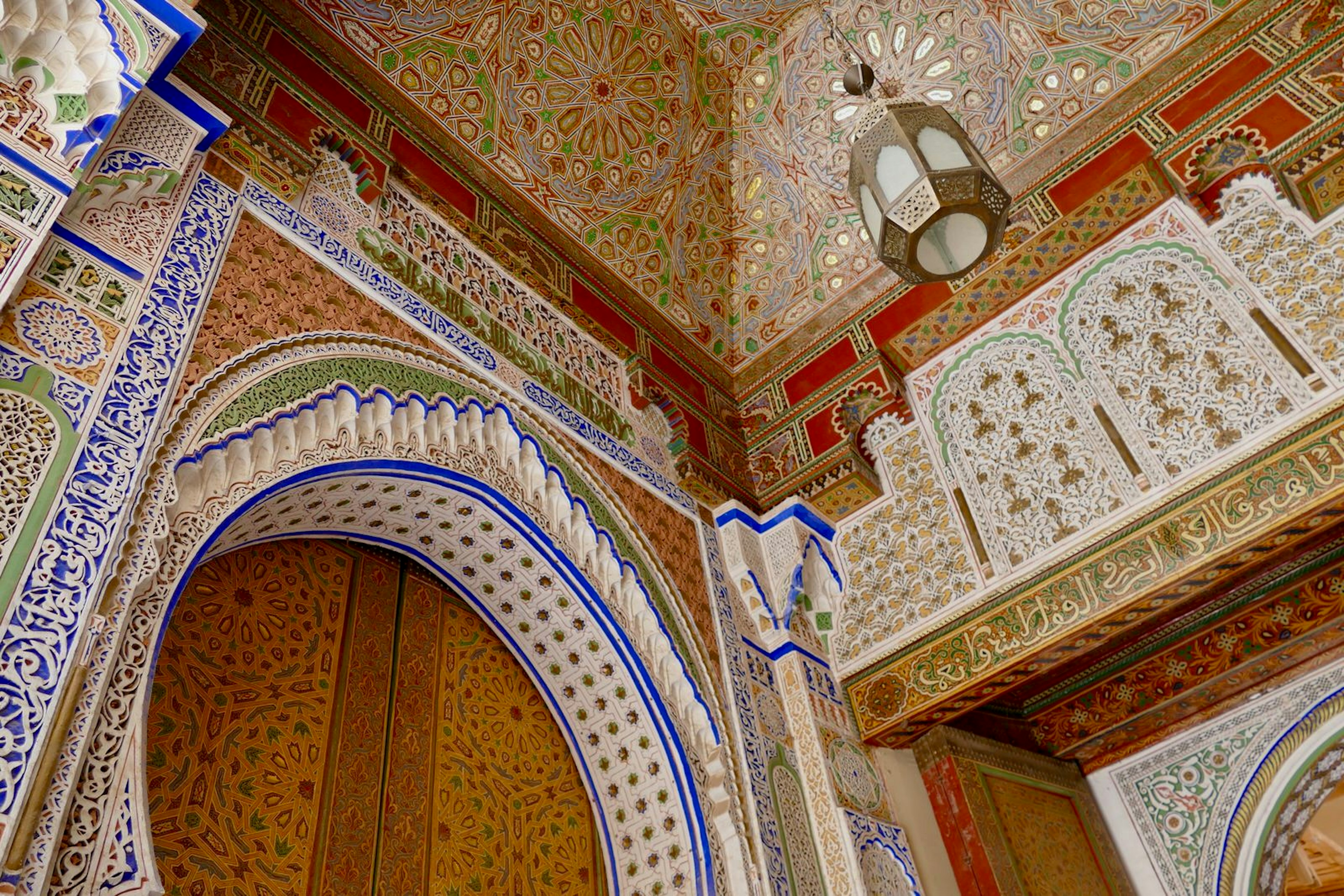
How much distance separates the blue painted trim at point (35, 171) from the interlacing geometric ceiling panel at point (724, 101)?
1.54m

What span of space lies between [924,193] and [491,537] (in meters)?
1.53

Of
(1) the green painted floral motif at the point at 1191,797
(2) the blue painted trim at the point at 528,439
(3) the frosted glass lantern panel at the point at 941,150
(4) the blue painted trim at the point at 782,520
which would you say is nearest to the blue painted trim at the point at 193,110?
(2) the blue painted trim at the point at 528,439

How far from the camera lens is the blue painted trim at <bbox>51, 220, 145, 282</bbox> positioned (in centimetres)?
195

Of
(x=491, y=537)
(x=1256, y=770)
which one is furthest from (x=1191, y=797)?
(x=491, y=537)

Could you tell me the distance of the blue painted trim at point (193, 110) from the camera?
2299 mm

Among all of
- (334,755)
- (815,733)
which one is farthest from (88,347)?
(815,733)

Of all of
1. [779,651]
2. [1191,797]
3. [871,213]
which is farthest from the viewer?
[1191,797]

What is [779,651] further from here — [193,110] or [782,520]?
[193,110]

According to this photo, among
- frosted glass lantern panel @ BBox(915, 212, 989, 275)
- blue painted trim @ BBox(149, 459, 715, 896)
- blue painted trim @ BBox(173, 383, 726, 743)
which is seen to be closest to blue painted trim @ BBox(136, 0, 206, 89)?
blue painted trim @ BBox(173, 383, 726, 743)

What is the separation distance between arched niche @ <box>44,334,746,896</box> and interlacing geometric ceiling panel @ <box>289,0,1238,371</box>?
132cm

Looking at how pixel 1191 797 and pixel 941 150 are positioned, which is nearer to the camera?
pixel 941 150

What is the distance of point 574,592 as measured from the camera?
2934 millimetres

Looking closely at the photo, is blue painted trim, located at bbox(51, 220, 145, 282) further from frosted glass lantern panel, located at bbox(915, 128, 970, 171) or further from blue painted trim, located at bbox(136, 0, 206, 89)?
frosted glass lantern panel, located at bbox(915, 128, 970, 171)

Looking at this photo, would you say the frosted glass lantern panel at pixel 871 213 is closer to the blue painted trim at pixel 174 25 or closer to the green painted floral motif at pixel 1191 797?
the blue painted trim at pixel 174 25
